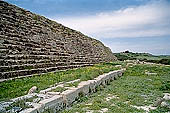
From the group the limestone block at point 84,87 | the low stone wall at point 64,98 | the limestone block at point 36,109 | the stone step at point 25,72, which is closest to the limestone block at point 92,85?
the low stone wall at point 64,98

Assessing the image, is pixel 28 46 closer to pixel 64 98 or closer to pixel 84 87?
pixel 84 87

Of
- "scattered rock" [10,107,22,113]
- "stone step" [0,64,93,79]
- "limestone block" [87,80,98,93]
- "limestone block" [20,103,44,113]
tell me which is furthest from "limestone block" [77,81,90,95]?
"stone step" [0,64,93,79]

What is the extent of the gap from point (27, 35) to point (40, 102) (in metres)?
6.56

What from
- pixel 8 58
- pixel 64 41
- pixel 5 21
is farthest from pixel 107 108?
pixel 64 41

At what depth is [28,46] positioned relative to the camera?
9586mm

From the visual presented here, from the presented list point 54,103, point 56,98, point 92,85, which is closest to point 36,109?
point 54,103

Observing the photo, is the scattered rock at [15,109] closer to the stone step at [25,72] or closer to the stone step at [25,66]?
the stone step at [25,72]

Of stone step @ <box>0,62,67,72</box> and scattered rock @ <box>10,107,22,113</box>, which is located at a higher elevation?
stone step @ <box>0,62,67,72</box>

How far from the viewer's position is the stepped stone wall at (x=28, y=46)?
7875mm

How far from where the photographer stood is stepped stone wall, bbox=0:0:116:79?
25.8 ft

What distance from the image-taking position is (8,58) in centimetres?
774

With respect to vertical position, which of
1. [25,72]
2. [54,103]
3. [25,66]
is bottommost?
[54,103]

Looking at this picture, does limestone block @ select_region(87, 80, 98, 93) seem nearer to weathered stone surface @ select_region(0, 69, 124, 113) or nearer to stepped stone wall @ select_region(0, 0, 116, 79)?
weathered stone surface @ select_region(0, 69, 124, 113)

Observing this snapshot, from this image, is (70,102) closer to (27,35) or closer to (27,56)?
(27,56)
